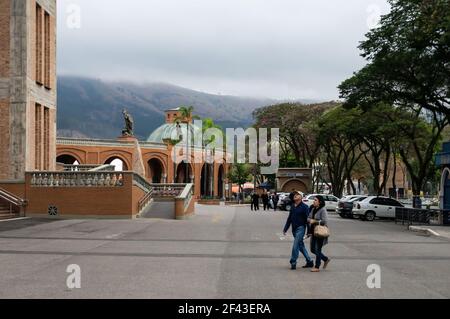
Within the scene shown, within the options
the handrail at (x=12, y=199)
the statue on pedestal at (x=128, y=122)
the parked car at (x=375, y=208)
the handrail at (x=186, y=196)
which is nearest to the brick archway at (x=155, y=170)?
the statue on pedestal at (x=128, y=122)

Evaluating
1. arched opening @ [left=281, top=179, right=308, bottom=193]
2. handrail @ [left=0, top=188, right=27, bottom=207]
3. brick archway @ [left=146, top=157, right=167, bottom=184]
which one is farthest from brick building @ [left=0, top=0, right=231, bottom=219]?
brick archway @ [left=146, top=157, right=167, bottom=184]

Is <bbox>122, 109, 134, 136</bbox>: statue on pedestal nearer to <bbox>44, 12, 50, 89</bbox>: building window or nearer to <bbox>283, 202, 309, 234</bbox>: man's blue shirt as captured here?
<bbox>44, 12, 50, 89</bbox>: building window

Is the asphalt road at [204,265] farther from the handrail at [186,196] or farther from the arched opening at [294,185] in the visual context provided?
the arched opening at [294,185]

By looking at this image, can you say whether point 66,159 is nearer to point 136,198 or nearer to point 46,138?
point 46,138

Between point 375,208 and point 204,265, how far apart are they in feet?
84.2

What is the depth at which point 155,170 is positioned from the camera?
94.2m

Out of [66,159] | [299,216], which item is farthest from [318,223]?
[66,159]

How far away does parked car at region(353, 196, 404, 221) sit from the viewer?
38.0m

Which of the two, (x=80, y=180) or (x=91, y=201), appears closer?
(x=91, y=201)

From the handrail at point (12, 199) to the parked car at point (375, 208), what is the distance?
749 inches

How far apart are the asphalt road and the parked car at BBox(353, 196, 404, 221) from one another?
42.7 feet

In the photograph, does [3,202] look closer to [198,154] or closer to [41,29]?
[41,29]

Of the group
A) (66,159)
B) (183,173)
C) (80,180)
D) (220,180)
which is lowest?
(220,180)
